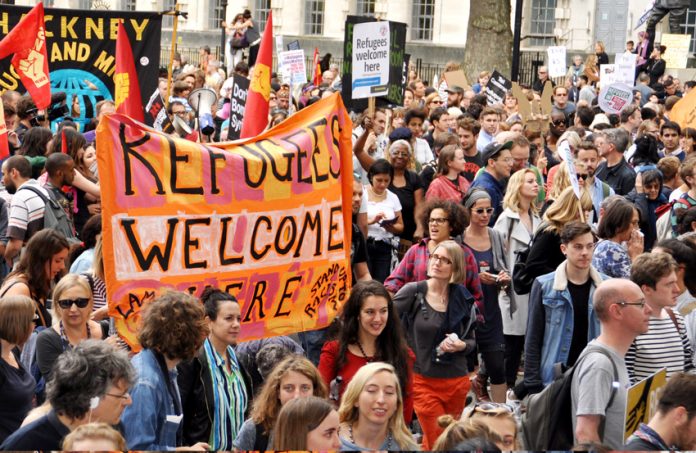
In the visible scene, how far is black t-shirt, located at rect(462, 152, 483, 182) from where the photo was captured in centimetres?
1235

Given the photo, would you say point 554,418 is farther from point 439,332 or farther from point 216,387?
point 439,332

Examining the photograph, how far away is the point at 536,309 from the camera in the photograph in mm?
7449

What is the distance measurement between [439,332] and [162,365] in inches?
94.6

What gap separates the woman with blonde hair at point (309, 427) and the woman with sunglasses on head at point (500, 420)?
1.80 ft

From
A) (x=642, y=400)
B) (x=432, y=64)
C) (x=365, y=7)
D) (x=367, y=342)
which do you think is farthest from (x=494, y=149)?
(x=365, y=7)

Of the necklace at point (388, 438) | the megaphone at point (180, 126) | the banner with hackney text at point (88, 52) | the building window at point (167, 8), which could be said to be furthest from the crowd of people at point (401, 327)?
the building window at point (167, 8)

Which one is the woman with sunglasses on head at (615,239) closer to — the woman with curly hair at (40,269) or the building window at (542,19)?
the woman with curly hair at (40,269)

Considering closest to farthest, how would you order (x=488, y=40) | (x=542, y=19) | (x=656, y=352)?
(x=656, y=352), (x=488, y=40), (x=542, y=19)

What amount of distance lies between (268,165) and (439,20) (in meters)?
34.7

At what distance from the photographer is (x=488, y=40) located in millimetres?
27422

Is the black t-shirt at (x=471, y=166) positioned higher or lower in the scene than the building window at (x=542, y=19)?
lower

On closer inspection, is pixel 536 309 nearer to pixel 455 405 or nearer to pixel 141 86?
pixel 455 405

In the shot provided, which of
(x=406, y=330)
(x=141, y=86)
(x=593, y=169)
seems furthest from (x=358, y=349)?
(x=141, y=86)

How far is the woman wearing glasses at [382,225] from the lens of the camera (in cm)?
1055
